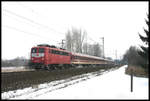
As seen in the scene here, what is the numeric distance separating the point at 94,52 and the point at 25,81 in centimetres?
6918

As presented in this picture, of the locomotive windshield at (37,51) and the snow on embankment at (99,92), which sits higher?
the locomotive windshield at (37,51)

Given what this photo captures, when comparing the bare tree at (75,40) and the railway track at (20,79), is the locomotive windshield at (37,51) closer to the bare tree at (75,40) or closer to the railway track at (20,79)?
the railway track at (20,79)

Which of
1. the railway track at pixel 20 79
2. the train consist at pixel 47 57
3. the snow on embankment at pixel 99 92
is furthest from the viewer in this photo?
the train consist at pixel 47 57

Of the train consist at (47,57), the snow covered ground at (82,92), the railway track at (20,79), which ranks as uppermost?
the train consist at (47,57)

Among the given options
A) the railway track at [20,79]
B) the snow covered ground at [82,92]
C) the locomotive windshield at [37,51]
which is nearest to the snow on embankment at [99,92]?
the snow covered ground at [82,92]

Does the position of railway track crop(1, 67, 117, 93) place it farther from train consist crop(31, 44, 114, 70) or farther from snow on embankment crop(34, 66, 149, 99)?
train consist crop(31, 44, 114, 70)

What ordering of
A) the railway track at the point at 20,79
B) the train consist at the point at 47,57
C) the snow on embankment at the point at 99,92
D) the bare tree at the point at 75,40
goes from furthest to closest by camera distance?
the bare tree at the point at 75,40 → the train consist at the point at 47,57 → the railway track at the point at 20,79 → the snow on embankment at the point at 99,92

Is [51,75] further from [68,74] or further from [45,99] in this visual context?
[45,99]

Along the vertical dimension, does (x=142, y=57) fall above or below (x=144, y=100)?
above

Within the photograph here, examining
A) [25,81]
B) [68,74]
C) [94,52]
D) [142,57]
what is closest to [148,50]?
[142,57]

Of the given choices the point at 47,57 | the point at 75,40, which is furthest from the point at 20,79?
the point at 75,40

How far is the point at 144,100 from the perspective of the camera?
7777mm

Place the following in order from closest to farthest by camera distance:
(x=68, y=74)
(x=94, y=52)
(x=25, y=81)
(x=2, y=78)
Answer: (x=2, y=78)
(x=25, y=81)
(x=68, y=74)
(x=94, y=52)

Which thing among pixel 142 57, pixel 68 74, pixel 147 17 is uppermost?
pixel 147 17
